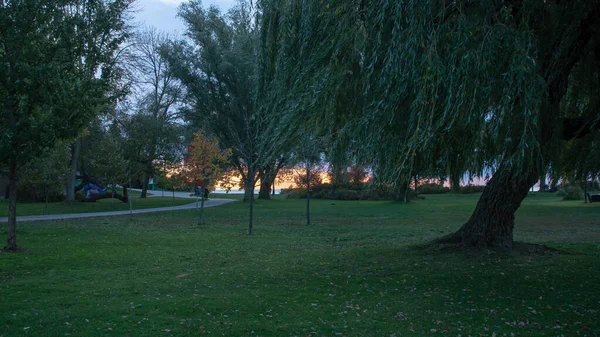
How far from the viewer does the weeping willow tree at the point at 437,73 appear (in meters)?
5.74

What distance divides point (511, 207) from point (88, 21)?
10347 mm

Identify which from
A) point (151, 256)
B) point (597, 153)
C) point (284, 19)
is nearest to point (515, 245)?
point (597, 153)

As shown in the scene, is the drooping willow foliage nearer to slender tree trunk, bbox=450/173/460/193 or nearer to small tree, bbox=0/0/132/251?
slender tree trunk, bbox=450/173/460/193

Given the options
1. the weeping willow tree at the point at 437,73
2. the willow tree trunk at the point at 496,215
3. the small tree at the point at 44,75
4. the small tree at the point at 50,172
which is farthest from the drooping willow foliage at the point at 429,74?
the small tree at the point at 50,172

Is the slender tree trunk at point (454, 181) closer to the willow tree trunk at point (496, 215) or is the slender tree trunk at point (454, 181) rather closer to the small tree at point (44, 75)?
the willow tree trunk at point (496, 215)

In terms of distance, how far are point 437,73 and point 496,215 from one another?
498 cm

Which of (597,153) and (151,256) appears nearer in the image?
(597,153)

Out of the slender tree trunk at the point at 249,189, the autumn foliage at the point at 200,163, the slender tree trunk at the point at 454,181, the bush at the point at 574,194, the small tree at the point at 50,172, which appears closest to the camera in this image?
the slender tree trunk at the point at 454,181

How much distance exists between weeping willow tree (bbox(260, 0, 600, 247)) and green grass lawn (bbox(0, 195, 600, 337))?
→ 1775 millimetres

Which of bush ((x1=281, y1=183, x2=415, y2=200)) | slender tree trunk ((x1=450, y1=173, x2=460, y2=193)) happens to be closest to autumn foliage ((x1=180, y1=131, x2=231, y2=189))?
slender tree trunk ((x1=450, y1=173, x2=460, y2=193))

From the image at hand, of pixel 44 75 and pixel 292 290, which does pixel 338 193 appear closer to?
pixel 44 75

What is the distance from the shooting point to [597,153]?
7262 mm

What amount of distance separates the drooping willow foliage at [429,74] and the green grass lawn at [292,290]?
5.93 feet

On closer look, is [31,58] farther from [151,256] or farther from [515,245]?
[515,245]
